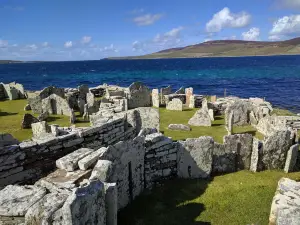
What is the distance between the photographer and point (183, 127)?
18938 millimetres

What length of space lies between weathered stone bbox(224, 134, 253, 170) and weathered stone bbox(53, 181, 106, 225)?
7.04 metres

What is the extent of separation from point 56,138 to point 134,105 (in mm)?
18521

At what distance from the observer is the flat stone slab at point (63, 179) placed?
6.79 meters

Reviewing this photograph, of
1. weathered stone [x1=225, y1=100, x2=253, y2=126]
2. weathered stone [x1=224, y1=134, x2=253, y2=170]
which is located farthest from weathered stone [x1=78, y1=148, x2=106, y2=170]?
weathered stone [x1=225, y1=100, x2=253, y2=126]

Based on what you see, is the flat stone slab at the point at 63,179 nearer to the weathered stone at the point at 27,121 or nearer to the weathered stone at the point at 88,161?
the weathered stone at the point at 88,161

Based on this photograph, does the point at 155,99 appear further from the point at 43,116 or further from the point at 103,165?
the point at 103,165

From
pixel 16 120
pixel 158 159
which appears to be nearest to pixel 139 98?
pixel 16 120

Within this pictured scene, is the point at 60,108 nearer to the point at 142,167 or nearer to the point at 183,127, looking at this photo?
the point at 183,127

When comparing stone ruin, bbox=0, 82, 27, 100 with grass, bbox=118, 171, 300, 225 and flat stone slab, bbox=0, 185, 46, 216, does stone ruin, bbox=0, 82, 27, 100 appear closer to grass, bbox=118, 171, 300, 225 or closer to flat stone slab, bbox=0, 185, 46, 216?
grass, bbox=118, 171, 300, 225

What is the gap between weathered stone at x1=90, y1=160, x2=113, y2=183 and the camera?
729 centimetres

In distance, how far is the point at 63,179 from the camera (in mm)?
7188

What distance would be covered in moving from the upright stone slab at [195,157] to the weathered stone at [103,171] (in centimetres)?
387

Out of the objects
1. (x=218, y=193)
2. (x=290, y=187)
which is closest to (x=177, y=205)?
(x=218, y=193)

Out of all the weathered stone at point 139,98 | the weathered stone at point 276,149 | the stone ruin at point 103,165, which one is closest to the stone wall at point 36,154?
the stone ruin at point 103,165
